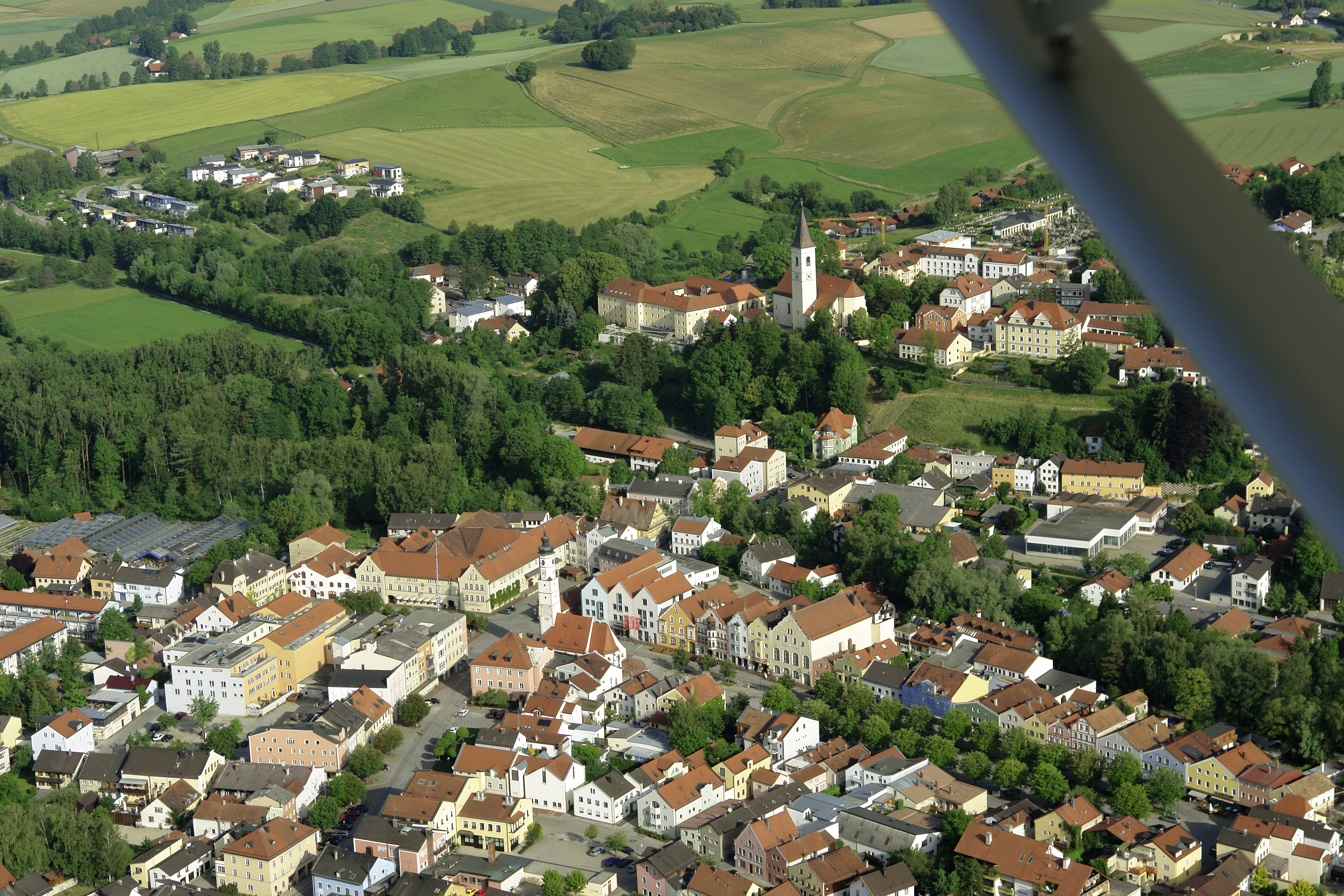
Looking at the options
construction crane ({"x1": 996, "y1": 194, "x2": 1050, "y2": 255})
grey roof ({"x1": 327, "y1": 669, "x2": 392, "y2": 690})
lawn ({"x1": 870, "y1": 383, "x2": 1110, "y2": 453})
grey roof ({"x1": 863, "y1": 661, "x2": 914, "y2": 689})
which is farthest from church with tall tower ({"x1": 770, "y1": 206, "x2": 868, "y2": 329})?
grey roof ({"x1": 327, "y1": 669, "x2": 392, "y2": 690})

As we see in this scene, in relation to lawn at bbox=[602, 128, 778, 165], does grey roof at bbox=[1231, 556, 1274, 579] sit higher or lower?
lower

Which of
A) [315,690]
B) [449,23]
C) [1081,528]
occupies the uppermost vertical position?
[449,23]

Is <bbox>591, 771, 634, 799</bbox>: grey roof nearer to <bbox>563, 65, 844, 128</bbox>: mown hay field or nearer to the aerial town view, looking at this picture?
the aerial town view

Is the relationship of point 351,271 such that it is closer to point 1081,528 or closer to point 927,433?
point 927,433

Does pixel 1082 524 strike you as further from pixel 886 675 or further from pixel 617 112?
pixel 617 112

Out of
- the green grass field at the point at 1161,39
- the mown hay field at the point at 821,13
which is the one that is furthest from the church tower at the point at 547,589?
the mown hay field at the point at 821,13

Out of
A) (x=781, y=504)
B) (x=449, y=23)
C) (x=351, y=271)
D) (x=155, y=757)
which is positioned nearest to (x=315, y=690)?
(x=155, y=757)

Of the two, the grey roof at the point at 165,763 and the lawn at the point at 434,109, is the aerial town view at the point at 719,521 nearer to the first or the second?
the grey roof at the point at 165,763
